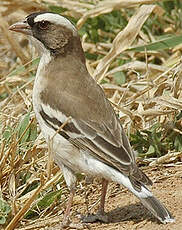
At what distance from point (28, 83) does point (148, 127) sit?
1.27 m

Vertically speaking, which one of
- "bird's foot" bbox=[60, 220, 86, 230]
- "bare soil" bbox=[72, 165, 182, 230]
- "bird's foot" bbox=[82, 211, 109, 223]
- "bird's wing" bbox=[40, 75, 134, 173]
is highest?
"bird's wing" bbox=[40, 75, 134, 173]

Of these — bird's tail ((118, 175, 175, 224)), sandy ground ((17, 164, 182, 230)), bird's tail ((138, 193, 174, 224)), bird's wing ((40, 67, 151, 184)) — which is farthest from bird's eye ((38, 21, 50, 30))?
bird's tail ((138, 193, 174, 224))

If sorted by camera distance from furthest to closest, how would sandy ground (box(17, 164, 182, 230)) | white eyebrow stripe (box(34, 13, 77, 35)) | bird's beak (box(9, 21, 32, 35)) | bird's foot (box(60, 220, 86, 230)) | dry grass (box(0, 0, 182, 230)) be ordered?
bird's beak (box(9, 21, 32, 35))
white eyebrow stripe (box(34, 13, 77, 35))
dry grass (box(0, 0, 182, 230))
bird's foot (box(60, 220, 86, 230))
sandy ground (box(17, 164, 182, 230))

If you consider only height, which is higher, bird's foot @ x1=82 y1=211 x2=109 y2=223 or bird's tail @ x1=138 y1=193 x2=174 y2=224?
bird's tail @ x1=138 y1=193 x2=174 y2=224

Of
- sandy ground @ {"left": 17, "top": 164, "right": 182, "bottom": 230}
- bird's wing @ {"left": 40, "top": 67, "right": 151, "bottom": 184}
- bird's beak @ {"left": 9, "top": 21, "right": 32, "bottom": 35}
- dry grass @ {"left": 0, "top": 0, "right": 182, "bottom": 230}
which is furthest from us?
bird's beak @ {"left": 9, "top": 21, "right": 32, "bottom": 35}

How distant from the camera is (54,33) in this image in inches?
226

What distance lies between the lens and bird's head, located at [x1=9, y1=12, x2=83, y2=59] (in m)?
5.72

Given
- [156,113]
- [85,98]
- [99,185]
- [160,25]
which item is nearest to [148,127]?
[156,113]

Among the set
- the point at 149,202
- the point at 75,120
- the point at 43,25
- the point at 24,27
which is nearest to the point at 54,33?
the point at 43,25

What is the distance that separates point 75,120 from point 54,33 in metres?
0.89

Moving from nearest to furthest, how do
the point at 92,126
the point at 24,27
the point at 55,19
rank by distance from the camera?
the point at 92,126
the point at 55,19
the point at 24,27

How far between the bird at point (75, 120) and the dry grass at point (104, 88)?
0.83 ft

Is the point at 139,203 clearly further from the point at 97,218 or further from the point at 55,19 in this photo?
the point at 55,19

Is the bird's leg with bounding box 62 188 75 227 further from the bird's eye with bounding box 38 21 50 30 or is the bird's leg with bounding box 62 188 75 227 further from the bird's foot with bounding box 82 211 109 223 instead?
the bird's eye with bounding box 38 21 50 30
